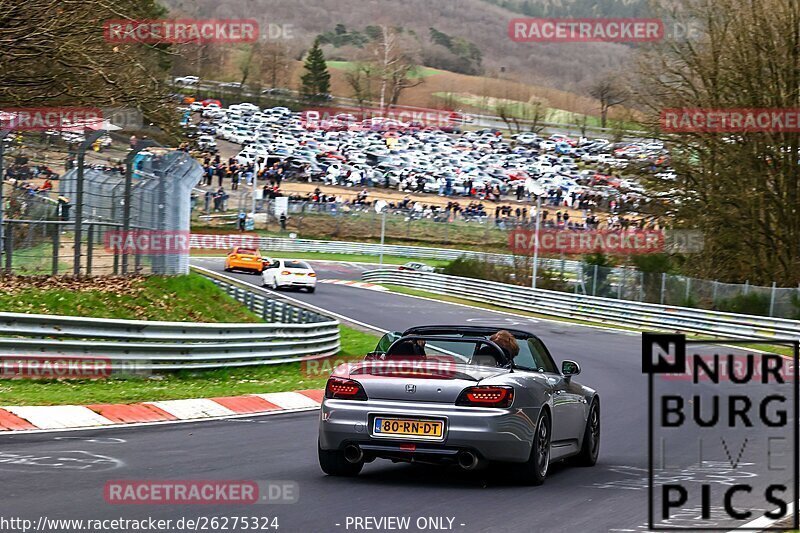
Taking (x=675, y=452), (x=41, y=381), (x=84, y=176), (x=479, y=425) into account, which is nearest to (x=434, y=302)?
(x=84, y=176)

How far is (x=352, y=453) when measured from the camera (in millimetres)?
8984

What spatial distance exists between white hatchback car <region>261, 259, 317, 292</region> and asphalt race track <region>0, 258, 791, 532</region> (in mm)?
28910

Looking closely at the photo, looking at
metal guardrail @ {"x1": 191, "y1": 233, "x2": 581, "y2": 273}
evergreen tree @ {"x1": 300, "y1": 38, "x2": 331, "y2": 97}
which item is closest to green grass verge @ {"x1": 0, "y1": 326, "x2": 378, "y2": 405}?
metal guardrail @ {"x1": 191, "y1": 233, "x2": 581, "y2": 273}

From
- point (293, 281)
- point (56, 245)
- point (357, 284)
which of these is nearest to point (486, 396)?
point (56, 245)

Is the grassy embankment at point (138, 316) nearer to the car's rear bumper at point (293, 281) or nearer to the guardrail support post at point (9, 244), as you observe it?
the guardrail support post at point (9, 244)

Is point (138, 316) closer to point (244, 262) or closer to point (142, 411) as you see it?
point (142, 411)

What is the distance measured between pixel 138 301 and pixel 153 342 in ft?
10.2

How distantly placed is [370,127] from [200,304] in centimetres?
8134

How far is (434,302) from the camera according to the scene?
44.6 meters

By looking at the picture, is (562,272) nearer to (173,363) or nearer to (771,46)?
(771,46)

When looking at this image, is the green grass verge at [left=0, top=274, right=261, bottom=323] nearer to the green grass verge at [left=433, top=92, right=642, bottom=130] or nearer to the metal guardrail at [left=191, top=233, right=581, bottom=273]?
the metal guardrail at [left=191, top=233, right=581, bottom=273]

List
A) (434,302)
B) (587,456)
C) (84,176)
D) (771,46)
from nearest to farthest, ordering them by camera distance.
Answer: (587,456)
(84,176)
(771,46)
(434,302)

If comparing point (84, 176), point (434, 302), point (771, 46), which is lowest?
point (434, 302)

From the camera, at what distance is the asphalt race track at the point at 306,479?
7.46 meters
